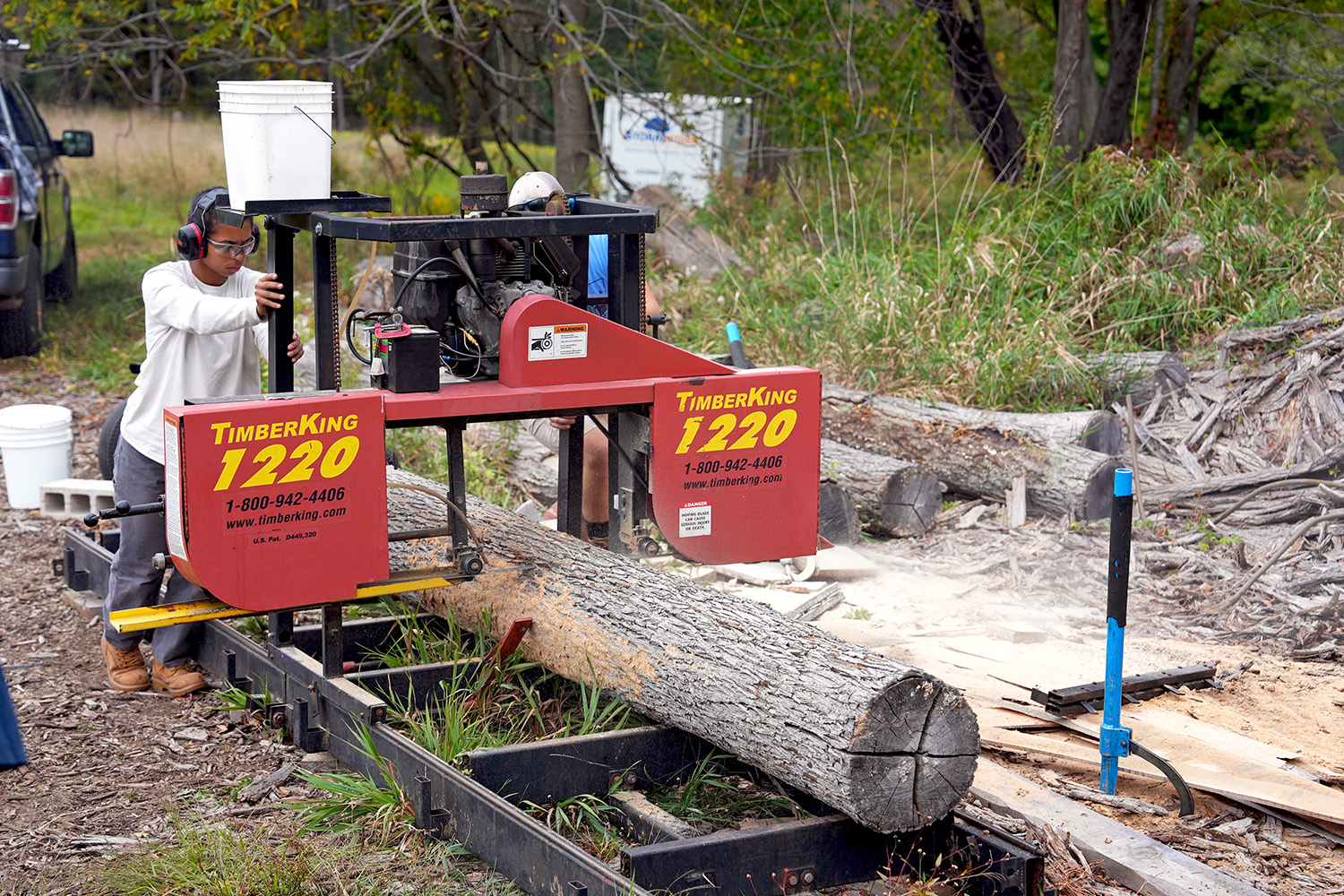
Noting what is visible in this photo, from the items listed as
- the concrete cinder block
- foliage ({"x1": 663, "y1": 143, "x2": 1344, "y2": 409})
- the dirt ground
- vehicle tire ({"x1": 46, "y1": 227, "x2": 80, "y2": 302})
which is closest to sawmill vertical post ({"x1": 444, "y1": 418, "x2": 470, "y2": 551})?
the dirt ground

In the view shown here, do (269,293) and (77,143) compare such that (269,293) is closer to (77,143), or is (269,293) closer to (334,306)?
(334,306)

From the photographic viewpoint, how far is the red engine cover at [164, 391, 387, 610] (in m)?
3.54

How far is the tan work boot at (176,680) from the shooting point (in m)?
4.89

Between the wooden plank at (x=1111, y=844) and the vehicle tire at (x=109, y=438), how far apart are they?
13.2 feet

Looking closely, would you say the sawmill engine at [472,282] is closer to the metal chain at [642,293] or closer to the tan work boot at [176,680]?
the metal chain at [642,293]

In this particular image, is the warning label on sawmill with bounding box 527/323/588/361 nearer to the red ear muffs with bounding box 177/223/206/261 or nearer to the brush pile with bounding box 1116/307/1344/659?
the red ear muffs with bounding box 177/223/206/261

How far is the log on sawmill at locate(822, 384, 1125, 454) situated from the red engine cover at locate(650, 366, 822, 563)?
114 inches

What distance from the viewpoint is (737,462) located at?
4250 mm

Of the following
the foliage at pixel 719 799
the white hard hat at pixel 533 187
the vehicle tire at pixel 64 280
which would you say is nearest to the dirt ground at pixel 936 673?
the foliage at pixel 719 799

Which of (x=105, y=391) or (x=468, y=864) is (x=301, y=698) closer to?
(x=468, y=864)

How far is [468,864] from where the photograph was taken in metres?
3.64

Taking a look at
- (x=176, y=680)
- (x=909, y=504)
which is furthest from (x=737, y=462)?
(x=909, y=504)

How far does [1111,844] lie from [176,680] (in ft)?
11.1

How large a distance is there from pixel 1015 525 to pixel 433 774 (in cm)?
400
